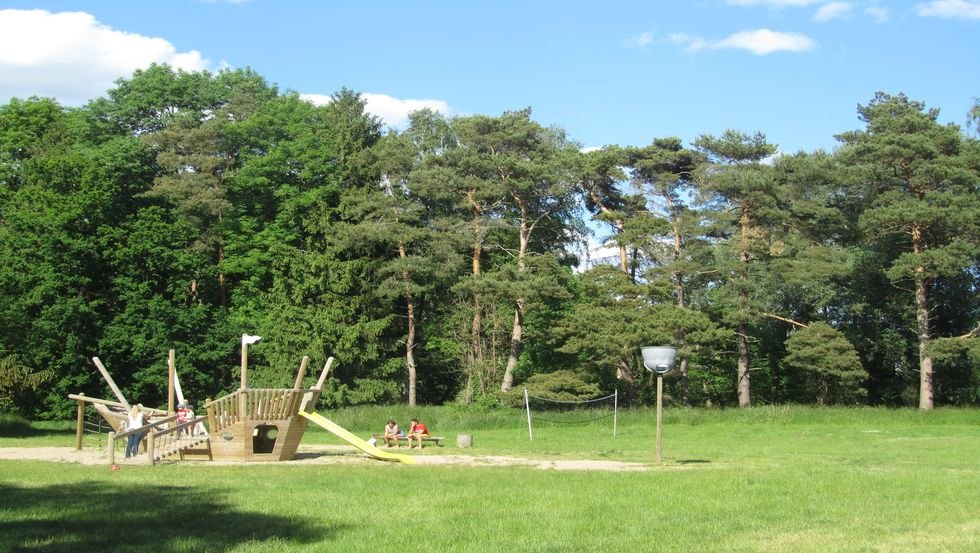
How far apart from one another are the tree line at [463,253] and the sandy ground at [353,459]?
19056mm

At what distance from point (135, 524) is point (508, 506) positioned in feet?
15.5

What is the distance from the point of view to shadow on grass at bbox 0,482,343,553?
10.0 meters

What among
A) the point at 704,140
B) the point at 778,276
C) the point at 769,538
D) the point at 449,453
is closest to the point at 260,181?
the point at 704,140

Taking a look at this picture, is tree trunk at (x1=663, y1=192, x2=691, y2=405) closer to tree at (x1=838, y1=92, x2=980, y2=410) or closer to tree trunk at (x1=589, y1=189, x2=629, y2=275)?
tree trunk at (x1=589, y1=189, x2=629, y2=275)

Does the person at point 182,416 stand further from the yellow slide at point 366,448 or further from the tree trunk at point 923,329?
the tree trunk at point 923,329

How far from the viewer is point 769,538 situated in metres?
10.8

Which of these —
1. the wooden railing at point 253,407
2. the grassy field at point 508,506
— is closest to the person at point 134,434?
the wooden railing at point 253,407

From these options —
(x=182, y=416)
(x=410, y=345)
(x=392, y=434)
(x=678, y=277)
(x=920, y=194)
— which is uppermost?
(x=920, y=194)

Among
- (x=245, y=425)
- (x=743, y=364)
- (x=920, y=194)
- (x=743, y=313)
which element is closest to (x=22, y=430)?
(x=245, y=425)

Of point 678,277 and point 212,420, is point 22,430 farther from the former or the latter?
point 678,277

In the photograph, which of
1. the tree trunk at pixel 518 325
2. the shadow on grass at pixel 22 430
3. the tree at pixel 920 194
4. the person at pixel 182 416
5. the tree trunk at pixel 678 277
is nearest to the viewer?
the person at pixel 182 416

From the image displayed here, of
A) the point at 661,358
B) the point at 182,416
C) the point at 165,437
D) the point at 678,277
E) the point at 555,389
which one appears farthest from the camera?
the point at 678,277

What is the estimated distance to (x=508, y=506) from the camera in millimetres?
13078

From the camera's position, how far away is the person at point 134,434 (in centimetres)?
2206
